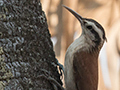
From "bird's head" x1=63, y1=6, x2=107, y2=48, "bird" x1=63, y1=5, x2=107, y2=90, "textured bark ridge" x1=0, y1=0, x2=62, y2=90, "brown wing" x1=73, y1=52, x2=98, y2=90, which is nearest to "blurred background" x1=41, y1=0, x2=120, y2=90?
"bird's head" x1=63, y1=6, x2=107, y2=48

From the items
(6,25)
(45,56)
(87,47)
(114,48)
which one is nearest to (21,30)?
(6,25)

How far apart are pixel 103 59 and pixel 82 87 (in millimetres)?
6454

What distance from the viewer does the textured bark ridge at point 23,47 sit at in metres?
2.44

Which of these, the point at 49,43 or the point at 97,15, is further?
the point at 97,15

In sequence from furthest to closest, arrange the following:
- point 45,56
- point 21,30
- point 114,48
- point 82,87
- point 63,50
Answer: point 114,48 → point 63,50 → point 82,87 → point 45,56 → point 21,30

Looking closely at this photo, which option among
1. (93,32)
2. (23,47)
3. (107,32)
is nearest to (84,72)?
(93,32)

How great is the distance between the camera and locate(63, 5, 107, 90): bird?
3.05 metres

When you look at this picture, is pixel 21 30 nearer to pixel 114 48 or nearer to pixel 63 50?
pixel 63 50

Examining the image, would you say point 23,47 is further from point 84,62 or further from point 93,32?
point 93,32

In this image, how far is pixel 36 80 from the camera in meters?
2.61

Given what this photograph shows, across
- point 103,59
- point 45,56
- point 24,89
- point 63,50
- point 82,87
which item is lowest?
point 103,59

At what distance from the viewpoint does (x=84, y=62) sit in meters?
3.09

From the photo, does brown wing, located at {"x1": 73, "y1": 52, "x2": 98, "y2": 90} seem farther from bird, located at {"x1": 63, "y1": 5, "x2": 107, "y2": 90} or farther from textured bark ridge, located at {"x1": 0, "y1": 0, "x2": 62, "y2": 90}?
textured bark ridge, located at {"x1": 0, "y1": 0, "x2": 62, "y2": 90}

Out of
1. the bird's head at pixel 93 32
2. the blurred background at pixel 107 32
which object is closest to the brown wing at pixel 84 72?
the bird's head at pixel 93 32
